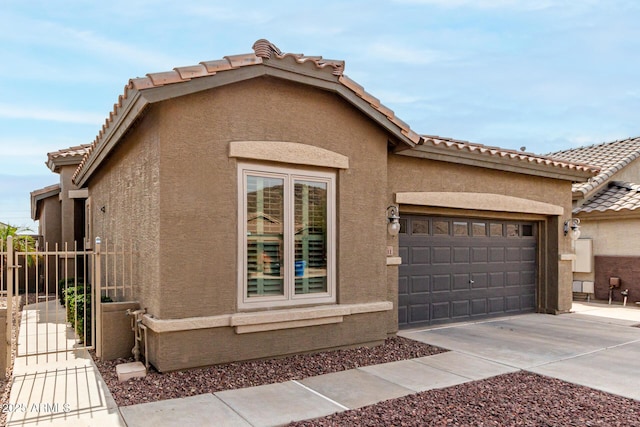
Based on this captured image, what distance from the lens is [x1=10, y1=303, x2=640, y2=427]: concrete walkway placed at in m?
5.04

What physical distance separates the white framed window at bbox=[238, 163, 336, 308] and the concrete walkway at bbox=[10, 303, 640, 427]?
1.42 metres

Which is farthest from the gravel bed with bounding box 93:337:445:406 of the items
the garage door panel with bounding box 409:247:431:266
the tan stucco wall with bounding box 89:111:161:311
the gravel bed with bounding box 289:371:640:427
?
the garage door panel with bounding box 409:247:431:266

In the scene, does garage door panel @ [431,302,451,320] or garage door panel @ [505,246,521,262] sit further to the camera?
Answer: garage door panel @ [505,246,521,262]

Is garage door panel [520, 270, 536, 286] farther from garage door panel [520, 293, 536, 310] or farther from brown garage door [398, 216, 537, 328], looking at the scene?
garage door panel [520, 293, 536, 310]

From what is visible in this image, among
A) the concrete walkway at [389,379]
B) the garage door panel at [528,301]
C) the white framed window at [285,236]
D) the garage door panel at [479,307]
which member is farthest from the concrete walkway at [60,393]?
the garage door panel at [528,301]

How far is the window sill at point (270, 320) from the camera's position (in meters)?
6.28

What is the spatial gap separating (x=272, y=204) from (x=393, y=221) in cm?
267

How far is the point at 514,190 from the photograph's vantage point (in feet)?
36.4

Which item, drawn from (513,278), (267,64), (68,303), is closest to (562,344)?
(513,278)

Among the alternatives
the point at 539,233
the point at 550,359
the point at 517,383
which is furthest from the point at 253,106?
the point at 539,233

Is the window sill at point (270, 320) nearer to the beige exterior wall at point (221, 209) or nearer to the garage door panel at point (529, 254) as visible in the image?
the beige exterior wall at point (221, 209)

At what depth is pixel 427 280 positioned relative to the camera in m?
10.1

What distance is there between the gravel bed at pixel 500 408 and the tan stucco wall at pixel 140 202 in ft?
10.1

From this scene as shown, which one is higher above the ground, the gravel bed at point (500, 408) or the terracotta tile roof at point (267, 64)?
the terracotta tile roof at point (267, 64)
